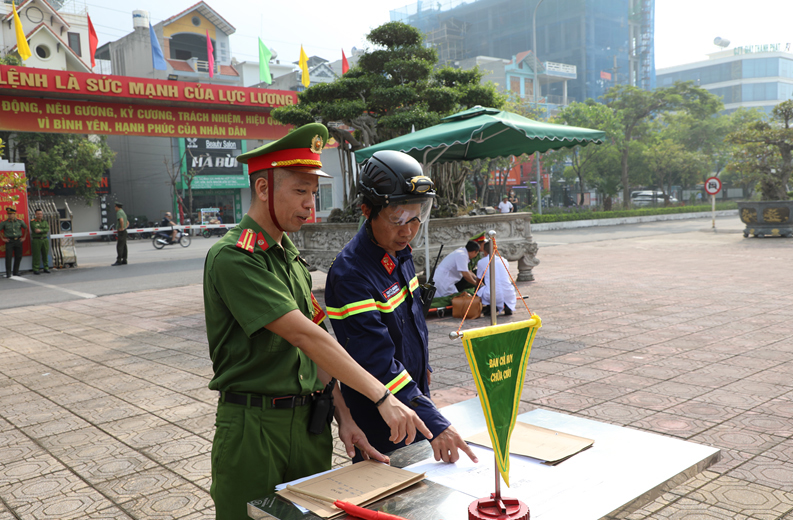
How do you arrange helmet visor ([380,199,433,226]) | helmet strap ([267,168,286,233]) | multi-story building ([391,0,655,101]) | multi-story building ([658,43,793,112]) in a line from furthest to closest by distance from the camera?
multi-story building ([658,43,793,112])
multi-story building ([391,0,655,101])
helmet visor ([380,199,433,226])
helmet strap ([267,168,286,233])

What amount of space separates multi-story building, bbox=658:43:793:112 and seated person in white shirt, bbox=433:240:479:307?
284 feet

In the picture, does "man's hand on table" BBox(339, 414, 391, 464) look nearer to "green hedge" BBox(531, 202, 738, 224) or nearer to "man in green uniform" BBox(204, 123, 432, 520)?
"man in green uniform" BBox(204, 123, 432, 520)

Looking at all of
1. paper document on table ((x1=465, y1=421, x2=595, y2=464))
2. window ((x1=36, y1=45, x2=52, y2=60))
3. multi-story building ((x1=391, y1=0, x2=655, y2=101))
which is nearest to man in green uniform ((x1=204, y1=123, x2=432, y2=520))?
paper document on table ((x1=465, y1=421, x2=595, y2=464))

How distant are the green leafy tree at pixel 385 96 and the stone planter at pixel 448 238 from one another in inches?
51.6

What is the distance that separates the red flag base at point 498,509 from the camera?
4.46 ft

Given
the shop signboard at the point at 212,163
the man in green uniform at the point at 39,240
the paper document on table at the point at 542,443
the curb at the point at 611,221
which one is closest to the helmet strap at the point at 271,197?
the paper document on table at the point at 542,443

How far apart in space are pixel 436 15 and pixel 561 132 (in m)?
80.3

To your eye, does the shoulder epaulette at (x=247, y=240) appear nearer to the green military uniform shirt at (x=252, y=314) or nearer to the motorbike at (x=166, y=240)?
the green military uniform shirt at (x=252, y=314)

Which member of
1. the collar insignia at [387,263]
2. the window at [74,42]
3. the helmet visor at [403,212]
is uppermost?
the window at [74,42]

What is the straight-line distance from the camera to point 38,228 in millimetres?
15414

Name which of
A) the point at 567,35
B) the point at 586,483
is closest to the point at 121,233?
the point at 586,483

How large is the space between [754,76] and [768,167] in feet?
255

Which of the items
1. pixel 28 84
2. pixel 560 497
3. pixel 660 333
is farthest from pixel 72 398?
pixel 28 84

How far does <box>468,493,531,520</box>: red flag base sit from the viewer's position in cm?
136
